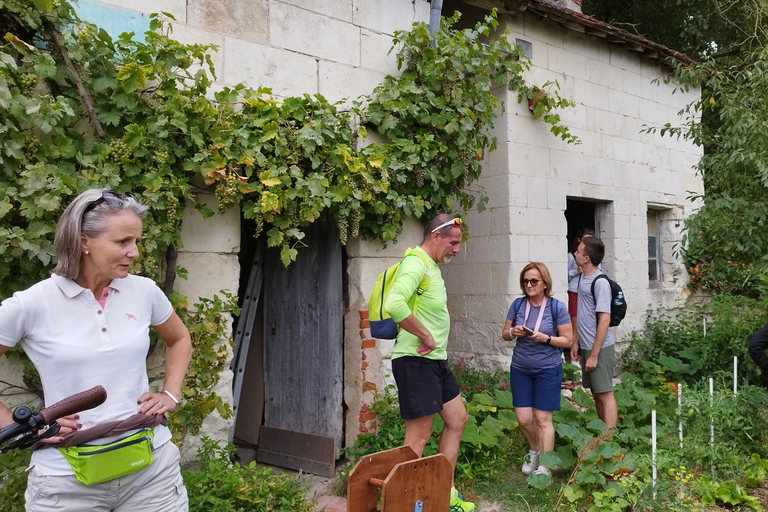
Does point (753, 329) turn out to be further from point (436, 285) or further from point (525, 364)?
point (436, 285)

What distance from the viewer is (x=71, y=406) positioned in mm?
1806

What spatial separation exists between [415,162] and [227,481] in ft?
8.78

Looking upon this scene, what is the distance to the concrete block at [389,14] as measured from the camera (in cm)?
505

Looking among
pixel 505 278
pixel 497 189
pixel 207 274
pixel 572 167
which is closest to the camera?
pixel 207 274

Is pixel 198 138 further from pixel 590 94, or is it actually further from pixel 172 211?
pixel 590 94

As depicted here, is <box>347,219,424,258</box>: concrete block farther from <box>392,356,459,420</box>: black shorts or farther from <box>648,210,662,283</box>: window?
<box>648,210,662,283</box>: window

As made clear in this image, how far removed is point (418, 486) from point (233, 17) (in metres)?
3.37

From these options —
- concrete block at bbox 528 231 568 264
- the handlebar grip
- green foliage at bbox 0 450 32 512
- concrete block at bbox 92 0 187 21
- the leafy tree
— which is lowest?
green foliage at bbox 0 450 32 512

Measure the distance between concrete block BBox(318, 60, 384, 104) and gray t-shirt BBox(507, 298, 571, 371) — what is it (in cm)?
222

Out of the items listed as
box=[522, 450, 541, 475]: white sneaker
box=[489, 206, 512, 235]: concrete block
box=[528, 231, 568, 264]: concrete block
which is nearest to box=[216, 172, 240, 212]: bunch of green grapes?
box=[522, 450, 541, 475]: white sneaker

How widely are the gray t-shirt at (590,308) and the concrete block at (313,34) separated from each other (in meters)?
2.57

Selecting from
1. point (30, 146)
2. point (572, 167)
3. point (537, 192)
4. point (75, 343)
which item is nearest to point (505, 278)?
point (537, 192)

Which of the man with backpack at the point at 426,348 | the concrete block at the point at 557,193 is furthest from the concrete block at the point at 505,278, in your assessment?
the man with backpack at the point at 426,348

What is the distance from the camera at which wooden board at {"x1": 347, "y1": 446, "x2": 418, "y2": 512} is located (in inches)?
110
